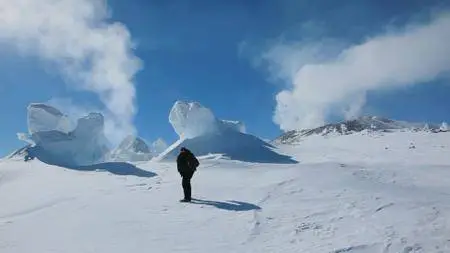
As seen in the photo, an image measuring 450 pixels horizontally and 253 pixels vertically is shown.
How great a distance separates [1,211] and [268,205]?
925cm

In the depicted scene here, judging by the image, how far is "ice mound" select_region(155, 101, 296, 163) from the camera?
43781 mm

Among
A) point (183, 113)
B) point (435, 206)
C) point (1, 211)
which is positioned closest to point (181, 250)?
point (435, 206)

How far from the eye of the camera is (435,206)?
13906 millimetres

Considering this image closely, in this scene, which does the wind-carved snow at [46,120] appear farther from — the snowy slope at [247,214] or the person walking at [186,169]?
the person walking at [186,169]

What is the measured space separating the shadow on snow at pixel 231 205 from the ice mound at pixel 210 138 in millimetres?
25106

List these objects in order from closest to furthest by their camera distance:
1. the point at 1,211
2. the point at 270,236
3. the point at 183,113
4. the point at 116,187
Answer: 1. the point at 270,236
2. the point at 1,211
3. the point at 116,187
4. the point at 183,113

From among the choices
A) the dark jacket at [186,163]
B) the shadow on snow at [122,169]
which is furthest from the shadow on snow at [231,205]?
the shadow on snow at [122,169]

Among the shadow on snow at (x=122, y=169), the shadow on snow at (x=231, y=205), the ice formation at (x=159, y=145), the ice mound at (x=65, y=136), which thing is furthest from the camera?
the ice formation at (x=159, y=145)

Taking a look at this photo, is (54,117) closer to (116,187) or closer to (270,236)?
(116,187)

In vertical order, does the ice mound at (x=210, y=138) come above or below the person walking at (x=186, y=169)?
above

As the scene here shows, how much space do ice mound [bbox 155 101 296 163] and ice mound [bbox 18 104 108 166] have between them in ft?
25.7

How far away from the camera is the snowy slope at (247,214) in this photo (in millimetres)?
11508

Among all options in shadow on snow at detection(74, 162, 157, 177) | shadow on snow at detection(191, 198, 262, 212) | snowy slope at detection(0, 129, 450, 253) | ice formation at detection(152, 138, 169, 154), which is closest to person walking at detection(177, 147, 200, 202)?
shadow on snow at detection(191, 198, 262, 212)

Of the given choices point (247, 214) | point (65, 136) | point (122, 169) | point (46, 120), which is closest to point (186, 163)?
point (247, 214)
